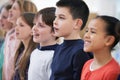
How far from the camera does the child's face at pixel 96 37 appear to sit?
1143mm

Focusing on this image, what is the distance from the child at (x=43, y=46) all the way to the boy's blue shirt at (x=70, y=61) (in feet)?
0.41

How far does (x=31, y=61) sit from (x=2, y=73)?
0.55 metres

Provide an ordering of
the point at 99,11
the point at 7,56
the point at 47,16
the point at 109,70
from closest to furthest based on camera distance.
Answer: the point at 109,70, the point at 47,16, the point at 7,56, the point at 99,11

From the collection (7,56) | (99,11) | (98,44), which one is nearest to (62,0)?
(98,44)

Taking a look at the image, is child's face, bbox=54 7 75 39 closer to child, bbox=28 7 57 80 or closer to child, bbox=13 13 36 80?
child, bbox=28 7 57 80

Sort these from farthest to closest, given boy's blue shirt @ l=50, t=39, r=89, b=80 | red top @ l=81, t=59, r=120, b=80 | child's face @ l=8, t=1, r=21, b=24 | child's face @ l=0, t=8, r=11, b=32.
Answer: child's face @ l=0, t=8, r=11, b=32 → child's face @ l=8, t=1, r=21, b=24 → boy's blue shirt @ l=50, t=39, r=89, b=80 → red top @ l=81, t=59, r=120, b=80

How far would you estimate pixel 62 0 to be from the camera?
1337mm

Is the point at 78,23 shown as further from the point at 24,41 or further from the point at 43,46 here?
the point at 24,41

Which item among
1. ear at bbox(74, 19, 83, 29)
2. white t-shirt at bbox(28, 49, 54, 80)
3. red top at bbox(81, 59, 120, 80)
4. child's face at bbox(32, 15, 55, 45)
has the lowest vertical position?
white t-shirt at bbox(28, 49, 54, 80)

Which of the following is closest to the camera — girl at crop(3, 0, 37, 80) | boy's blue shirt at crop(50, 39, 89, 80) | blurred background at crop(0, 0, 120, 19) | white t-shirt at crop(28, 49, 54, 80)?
boy's blue shirt at crop(50, 39, 89, 80)

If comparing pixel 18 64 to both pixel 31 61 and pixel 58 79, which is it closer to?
pixel 31 61

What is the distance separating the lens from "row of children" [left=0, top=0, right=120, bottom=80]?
114 cm

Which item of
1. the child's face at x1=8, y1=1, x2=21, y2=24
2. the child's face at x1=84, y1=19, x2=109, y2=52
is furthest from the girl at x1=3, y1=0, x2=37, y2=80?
the child's face at x1=84, y1=19, x2=109, y2=52

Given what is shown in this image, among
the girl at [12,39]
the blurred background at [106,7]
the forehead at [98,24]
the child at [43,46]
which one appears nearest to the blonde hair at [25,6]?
the girl at [12,39]
